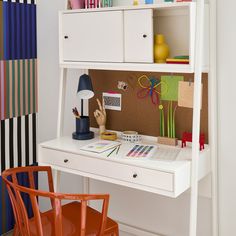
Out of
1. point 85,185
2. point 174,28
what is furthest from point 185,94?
point 85,185

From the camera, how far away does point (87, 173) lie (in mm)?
2340

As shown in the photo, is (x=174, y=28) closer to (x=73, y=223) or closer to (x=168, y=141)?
(x=168, y=141)

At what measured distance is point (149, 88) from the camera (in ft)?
8.31

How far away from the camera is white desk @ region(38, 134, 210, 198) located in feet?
6.72

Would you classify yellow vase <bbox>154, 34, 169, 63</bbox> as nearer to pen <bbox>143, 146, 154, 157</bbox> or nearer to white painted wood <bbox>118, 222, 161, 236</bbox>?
pen <bbox>143, 146, 154, 157</bbox>

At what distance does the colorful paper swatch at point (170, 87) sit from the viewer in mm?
2418

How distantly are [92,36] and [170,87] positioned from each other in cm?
54

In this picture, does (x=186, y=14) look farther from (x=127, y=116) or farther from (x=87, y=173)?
(x=87, y=173)

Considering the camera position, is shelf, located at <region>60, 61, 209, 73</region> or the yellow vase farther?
the yellow vase

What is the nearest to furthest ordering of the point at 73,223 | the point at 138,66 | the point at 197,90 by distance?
the point at 197,90, the point at 73,223, the point at 138,66

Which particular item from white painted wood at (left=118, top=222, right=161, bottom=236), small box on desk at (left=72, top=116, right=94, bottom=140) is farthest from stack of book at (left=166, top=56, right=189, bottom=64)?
white painted wood at (left=118, top=222, right=161, bottom=236)

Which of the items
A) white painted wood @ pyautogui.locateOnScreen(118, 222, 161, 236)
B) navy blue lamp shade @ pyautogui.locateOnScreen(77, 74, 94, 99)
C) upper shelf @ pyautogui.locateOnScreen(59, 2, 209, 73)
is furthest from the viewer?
white painted wood @ pyautogui.locateOnScreen(118, 222, 161, 236)

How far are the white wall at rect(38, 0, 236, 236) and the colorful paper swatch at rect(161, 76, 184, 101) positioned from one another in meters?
0.25

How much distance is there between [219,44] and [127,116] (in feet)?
2.42
